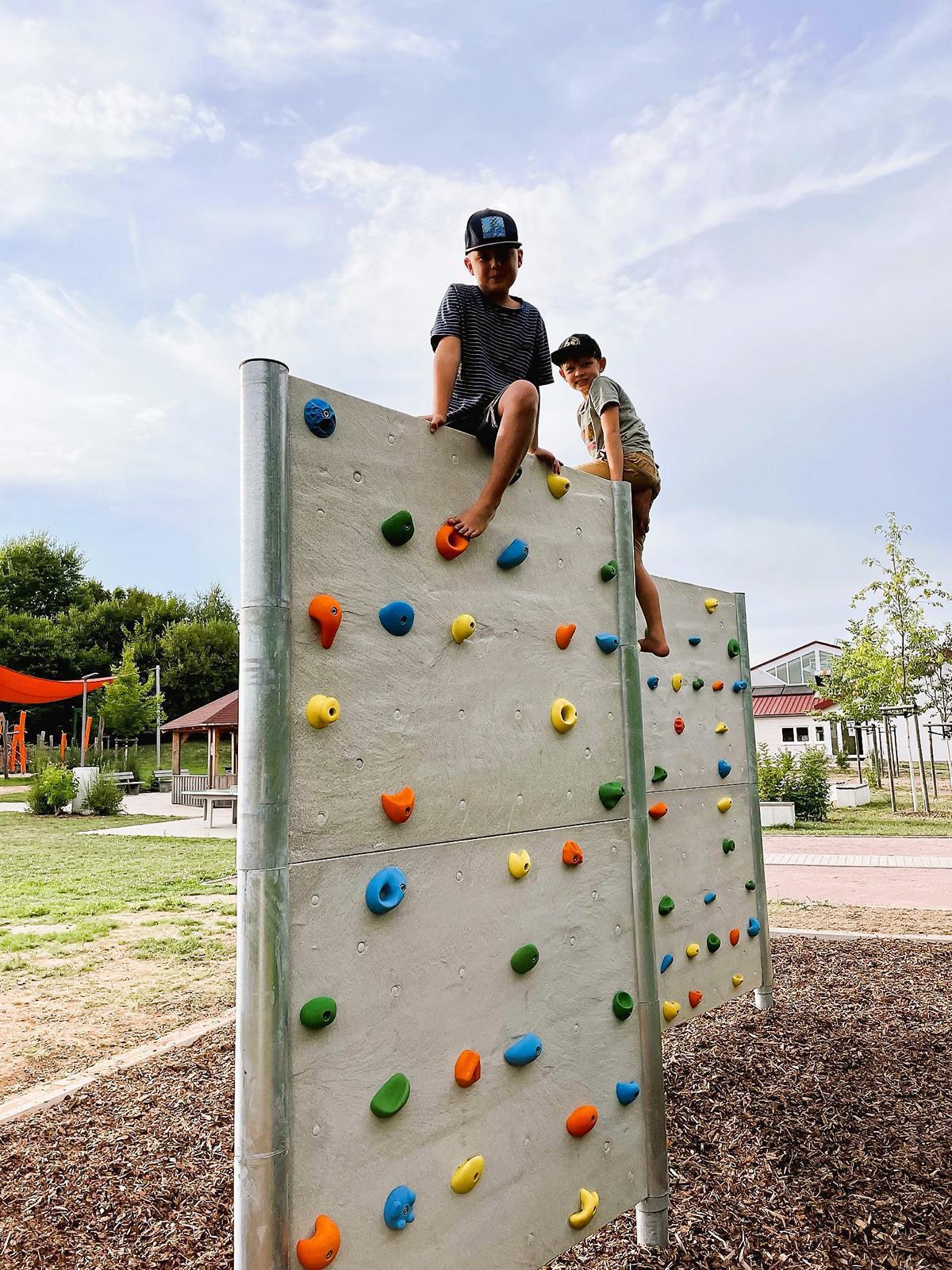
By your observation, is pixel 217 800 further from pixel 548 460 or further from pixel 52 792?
pixel 548 460

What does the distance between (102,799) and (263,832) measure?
2137 cm

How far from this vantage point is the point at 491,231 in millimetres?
2848

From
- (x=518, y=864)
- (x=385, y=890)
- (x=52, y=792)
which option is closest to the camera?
(x=385, y=890)

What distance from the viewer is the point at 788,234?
7.98 meters

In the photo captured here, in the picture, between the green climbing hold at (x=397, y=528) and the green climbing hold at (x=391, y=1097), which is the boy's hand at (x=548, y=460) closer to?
the green climbing hold at (x=397, y=528)

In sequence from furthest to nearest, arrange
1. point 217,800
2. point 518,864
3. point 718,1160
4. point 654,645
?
point 217,800 → point 654,645 → point 718,1160 → point 518,864

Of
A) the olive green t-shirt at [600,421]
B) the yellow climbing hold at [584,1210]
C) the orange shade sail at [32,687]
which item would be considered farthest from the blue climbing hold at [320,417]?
the orange shade sail at [32,687]

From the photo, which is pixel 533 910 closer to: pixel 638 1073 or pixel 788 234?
pixel 638 1073

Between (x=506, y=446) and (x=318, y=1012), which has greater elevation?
(x=506, y=446)

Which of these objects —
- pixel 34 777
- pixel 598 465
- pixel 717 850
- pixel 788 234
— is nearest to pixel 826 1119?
pixel 717 850

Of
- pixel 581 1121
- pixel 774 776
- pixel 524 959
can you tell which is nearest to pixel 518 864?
pixel 524 959

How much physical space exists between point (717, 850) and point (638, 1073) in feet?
8.37

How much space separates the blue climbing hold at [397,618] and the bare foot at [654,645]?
8.26ft

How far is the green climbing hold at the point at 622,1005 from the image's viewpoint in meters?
3.08
